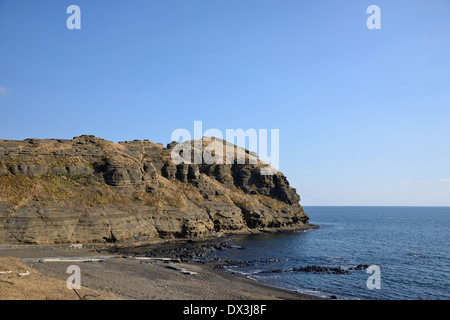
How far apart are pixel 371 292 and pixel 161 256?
106 feet

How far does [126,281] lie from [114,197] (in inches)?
1429

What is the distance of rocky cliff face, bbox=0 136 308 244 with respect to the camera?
52438 mm

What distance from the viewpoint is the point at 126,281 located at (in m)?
32.1

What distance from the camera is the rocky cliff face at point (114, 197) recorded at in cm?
5244

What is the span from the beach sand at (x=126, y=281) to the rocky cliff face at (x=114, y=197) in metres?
6.41

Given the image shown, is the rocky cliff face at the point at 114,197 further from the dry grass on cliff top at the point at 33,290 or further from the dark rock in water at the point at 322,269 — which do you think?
the dark rock in water at the point at 322,269

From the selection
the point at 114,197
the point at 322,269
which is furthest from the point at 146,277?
the point at 114,197

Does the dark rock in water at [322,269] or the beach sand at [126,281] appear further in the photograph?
the dark rock in water at [322,269]

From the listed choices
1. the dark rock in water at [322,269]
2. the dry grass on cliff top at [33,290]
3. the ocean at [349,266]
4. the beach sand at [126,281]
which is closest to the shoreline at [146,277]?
the beach sand at [126,281]

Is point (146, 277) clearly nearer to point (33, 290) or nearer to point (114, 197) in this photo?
point (33, 290)

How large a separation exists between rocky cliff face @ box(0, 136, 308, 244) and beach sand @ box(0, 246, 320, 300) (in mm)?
6411

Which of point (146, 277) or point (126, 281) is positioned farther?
point (146, 277)

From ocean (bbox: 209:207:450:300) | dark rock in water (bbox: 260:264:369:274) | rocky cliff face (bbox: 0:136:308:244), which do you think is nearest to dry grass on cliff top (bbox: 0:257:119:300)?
ocean (bbox: 209:207:450:300)
